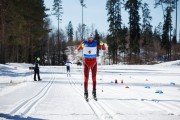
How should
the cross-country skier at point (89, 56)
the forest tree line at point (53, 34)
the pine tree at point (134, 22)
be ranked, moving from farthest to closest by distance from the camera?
the pine tree at point (134, 22), the forest tree line at point (53, 34), the cross-country skier at point (89, 56)

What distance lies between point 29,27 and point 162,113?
46.3 m

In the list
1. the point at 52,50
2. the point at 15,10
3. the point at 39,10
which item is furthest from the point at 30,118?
the point at 52,50

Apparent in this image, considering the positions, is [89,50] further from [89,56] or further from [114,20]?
[114,20]

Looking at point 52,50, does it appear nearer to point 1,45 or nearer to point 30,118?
point 1,45

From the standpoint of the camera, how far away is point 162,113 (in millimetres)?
7293

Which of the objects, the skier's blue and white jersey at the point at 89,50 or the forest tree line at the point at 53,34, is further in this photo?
the forest tree line at the point at 53,34

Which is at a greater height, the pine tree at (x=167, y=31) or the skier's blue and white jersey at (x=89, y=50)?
the pine tree at (x=167, y=31)

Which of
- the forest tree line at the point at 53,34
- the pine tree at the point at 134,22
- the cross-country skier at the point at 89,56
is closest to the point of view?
the cross-country skier at the point at 89,56

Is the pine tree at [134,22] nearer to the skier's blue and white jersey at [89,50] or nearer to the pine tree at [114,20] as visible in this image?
the pine tree at [114,20]

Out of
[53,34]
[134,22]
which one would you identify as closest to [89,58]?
[134,22]

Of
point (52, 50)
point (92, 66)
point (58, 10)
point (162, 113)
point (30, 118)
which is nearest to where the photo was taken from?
point (30, 118)

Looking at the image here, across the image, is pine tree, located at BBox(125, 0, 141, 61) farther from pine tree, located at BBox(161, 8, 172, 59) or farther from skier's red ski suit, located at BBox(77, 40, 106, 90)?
skier's red ski suit, located at BBox(77, 40, 106, 90)

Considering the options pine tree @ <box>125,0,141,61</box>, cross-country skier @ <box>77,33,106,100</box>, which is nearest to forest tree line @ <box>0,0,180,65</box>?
pine tree @ <box>125,0,141,61</box>

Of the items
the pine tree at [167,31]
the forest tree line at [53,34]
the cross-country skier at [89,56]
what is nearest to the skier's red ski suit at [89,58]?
the cross-country skier at [89,56]
